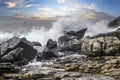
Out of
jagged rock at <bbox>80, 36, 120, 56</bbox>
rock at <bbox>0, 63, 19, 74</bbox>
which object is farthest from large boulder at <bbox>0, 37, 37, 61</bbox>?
jagged rock at <bbox>80, 36, 120, 56</bbox>

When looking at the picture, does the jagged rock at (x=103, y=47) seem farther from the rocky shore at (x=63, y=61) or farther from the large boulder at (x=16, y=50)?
the large boulder at (x=16, y=50)

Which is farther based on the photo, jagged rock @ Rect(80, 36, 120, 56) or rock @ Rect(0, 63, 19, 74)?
jagged rock @ Rect(80, 36, 120, 56)

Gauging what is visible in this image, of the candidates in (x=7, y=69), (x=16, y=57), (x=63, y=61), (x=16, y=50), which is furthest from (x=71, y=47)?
(x=7, y=69)

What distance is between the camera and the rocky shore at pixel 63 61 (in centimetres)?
2895

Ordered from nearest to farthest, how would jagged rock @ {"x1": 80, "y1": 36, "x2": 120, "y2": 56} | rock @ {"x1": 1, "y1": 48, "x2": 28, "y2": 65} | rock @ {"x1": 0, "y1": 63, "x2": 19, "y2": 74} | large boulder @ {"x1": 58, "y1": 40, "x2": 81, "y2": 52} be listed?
rock @ {"x1": 0, "y1": 63, "x2": 19, "y2": 74}
rock @ {"x1": 1, "y1": 48, "x2": 28, "y2": 65}
jagged rock @ {"x1": 80, "y1": 36, "x2": 120, "y2": 56}
large boulder @ {"x1": 58, "y1": 40, "x2": 81, "y2": 52}

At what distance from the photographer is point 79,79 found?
26.3 meters

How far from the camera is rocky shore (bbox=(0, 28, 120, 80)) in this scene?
2895cm

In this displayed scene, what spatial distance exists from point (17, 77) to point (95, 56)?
14458mm

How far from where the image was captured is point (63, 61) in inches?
1510

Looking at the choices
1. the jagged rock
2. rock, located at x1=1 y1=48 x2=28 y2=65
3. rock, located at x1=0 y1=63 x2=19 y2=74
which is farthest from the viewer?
the jagged rock

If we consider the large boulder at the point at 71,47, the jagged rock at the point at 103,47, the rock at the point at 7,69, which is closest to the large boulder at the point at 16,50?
the rock at the point at 7,69

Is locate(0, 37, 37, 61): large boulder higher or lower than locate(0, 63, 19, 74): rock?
higher

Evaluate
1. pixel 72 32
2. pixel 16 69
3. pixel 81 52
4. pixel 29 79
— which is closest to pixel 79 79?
pixel 29 79

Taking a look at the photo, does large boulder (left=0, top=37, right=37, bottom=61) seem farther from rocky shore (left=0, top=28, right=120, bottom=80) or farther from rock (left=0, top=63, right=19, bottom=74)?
rock (left=0, top=63, right=19, bottom=74)
